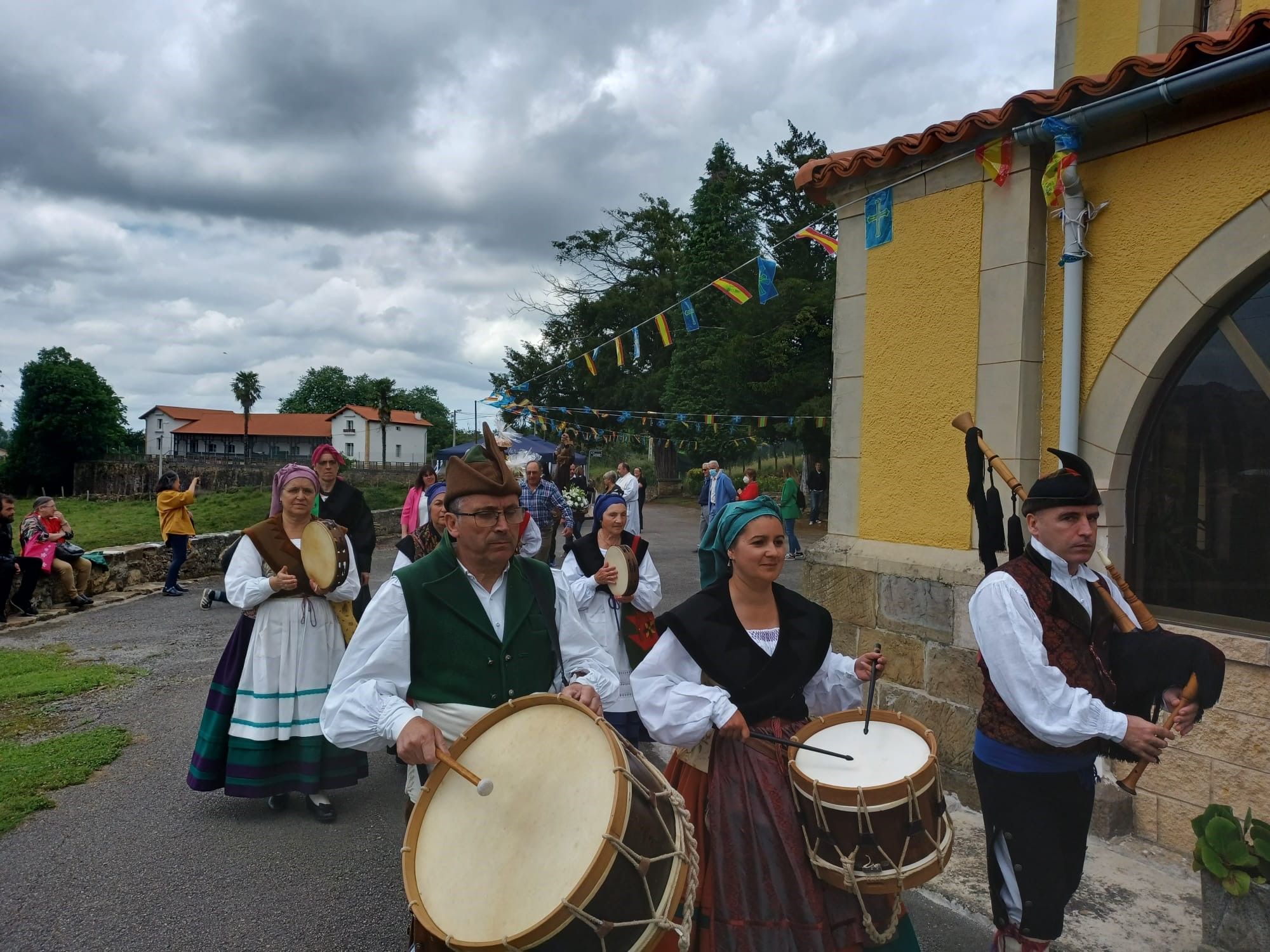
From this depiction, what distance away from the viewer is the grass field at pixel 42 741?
4.99 meters

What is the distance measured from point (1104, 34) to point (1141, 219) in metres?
2.58

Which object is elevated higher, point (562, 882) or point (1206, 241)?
point (1206, 241)

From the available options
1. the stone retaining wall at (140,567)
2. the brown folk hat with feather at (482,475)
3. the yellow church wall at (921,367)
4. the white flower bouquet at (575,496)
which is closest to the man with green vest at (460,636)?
the brown folk hat with feather at (482,475)

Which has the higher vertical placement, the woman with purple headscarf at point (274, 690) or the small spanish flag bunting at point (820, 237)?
the small spanish flag bunting at point (820, 237)

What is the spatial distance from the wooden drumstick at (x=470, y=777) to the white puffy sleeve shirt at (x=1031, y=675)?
58.8 inches

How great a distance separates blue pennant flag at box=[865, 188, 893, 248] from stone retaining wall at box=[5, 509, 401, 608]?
862 cm

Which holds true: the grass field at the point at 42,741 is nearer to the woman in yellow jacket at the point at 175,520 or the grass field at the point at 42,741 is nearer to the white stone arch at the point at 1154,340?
the woman in yellow jacket at the point at 175,520

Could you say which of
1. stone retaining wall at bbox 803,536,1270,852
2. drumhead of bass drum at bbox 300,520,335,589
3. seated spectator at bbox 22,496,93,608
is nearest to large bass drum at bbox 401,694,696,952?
drumhead of bass drum at bbox 300,520,335,589

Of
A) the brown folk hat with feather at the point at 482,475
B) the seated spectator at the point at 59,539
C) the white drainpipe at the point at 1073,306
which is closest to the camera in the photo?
the brown folk hat with feather at the point at 482,475

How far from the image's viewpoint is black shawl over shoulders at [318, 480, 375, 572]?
6.04m

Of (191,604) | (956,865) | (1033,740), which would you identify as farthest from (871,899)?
(191,604)

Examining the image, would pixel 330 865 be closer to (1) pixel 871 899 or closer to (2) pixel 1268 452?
(1) pixel 871 899

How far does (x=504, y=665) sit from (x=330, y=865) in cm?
217

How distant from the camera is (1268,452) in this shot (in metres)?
4.09
